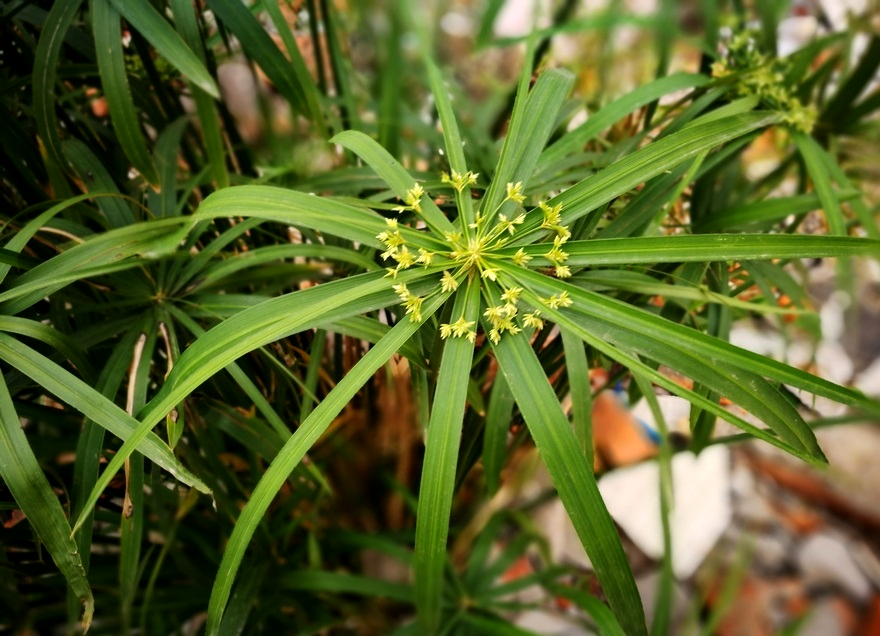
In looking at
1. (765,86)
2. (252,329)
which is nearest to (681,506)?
(765,86)

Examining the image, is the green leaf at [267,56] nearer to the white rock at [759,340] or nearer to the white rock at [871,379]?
the white rock at [759,340]

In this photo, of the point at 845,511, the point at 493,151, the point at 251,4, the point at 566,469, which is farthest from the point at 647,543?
the point at 251,4

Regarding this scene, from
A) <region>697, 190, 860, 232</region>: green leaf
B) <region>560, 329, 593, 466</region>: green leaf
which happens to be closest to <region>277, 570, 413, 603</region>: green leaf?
<region>560, 329, 593, 466</region>: green leaf

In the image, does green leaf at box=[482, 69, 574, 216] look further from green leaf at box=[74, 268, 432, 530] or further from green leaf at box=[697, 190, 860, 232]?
green leaf at box=[697, 190, 860, 232]

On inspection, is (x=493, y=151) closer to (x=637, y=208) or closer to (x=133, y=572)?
(x=637, y=208)

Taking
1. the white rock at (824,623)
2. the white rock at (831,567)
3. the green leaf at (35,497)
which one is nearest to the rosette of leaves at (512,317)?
the green leaf at (35,497)

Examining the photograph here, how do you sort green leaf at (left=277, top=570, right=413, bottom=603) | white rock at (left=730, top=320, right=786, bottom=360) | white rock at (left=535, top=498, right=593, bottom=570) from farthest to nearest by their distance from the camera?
white rock at (left=535, top=498, right=593, bottom=570)
white rock at (left=730, top=320, right=786, bottom=360)
green leaf at (left=277, top=570, right=413, bottom=603)
